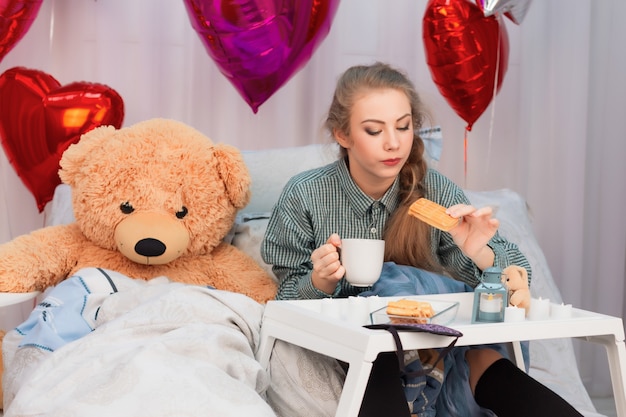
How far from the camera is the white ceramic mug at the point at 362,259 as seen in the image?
130 cm

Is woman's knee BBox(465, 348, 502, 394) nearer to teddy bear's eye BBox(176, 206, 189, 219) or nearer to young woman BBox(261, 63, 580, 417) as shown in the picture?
young woman BBox(261, 63, 580, 417)

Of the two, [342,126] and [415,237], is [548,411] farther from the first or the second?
[342,126]

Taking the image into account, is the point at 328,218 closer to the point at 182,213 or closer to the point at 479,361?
the point at 182,213

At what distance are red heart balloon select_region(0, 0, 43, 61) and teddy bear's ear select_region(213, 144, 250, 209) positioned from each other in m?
0.59

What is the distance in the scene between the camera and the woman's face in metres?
1.50

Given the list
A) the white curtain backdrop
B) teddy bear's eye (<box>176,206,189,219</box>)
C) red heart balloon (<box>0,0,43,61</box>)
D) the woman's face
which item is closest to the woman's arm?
the woman's face

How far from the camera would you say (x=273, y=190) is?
194 cm

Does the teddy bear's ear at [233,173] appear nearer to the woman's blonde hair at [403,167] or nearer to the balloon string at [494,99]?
the woman's blonde hair at [403,167]

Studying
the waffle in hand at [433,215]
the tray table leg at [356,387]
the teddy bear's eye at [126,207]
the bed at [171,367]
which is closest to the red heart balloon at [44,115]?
the teddy bear's eye at [126,207]

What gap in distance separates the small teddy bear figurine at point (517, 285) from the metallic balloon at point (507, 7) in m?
0.78

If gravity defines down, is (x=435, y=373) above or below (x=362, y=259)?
below

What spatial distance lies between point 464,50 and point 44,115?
40.2 inches

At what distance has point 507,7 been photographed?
79.8 inches

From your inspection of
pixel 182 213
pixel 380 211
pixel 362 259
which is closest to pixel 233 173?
pixel 182 213
